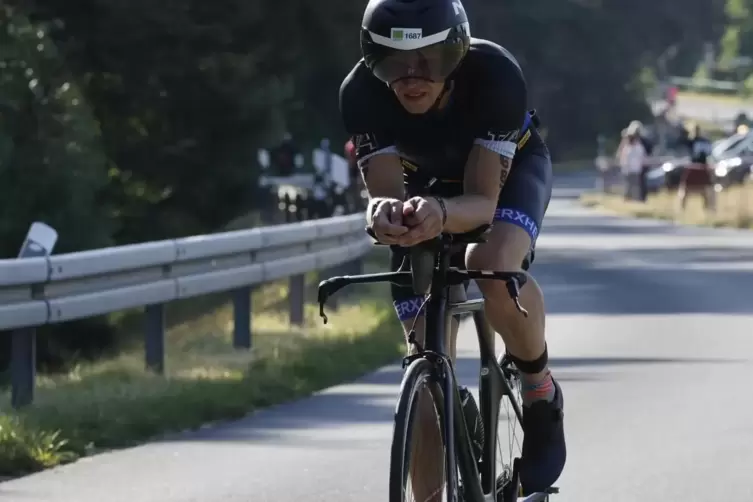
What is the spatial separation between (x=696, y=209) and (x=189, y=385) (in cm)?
2855

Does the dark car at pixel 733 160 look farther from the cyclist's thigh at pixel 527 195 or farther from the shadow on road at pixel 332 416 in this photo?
the cyclist's thigh at pixel 527 195

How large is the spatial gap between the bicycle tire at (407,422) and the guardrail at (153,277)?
185 inches

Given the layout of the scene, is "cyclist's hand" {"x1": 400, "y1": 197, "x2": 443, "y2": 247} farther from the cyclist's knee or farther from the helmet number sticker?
the cyclist's knee

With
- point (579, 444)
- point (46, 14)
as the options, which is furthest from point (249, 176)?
point (579, 444)

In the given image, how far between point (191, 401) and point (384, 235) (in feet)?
19.1

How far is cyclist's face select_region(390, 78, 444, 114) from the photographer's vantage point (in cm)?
557

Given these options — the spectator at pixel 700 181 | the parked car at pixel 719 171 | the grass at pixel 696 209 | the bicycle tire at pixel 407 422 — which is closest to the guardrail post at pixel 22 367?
the bicycle tire at pixel 407 422

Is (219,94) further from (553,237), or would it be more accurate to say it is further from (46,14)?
(553,237)

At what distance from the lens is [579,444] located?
9484 mm

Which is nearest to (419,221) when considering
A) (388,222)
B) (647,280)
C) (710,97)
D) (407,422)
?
(388,222)

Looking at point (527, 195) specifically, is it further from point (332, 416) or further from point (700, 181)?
point (700, 181)

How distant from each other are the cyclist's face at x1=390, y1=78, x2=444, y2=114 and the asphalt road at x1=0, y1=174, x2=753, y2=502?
2.61 meters

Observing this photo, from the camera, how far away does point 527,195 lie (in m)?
6.21

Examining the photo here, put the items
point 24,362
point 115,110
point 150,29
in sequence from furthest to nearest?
point 115,110 < point 150,29 < point 24,362
